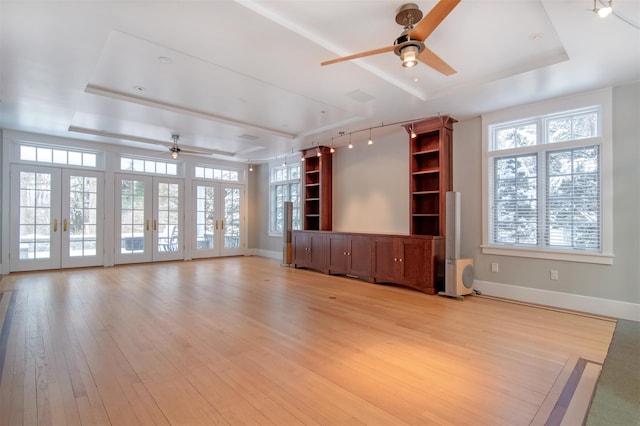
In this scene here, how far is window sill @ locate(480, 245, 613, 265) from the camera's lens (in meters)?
4.04

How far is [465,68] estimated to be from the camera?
3781mm

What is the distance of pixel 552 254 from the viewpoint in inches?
174

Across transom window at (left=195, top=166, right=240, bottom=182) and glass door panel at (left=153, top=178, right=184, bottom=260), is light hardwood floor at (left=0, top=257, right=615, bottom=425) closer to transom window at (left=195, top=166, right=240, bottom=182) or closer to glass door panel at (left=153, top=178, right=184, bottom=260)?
glass door panel at (left=153, top=178, right=184, bottom=260)

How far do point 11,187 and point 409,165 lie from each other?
7925 mm

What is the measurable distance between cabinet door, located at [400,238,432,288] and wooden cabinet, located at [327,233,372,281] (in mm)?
783

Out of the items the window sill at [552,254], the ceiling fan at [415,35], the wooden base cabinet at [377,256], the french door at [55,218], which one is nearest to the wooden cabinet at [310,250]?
the wooden base cabinet at [377,256]

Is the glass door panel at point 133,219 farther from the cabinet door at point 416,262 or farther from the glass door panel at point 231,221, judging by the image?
the cabinet door at point 416,262

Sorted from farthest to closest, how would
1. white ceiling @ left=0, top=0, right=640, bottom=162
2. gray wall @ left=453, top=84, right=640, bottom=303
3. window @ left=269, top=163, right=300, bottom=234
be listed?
window @ left=269, top=163, right=300, bottom=234 < gray wall @ left=453, top=84, right=640, bottom=303 < white ceiling @ left=0, top=0, right=640, bottom=162

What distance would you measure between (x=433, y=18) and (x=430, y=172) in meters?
3.53

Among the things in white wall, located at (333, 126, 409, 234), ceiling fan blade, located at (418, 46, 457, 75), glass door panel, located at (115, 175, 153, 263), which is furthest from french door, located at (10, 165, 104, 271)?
ceiling fan blade, located at (418, 46, 457, 75)

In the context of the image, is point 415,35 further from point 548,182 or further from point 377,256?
point 377,256

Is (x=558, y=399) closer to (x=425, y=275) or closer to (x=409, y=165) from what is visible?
(x=425, y=275)

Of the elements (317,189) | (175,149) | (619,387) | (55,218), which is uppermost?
(175,149)

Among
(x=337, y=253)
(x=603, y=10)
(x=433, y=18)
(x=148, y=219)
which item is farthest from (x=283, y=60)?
(x=148, y=219)
